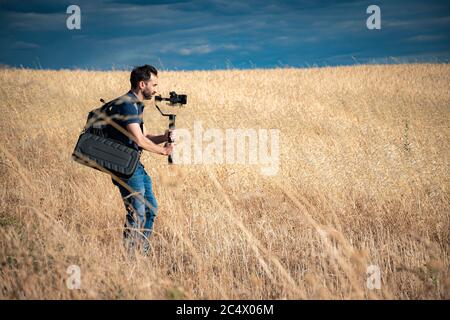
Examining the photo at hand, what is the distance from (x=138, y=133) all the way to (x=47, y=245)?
1235 mm

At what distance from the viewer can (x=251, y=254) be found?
152 inches

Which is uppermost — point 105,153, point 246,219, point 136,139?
point 136,139

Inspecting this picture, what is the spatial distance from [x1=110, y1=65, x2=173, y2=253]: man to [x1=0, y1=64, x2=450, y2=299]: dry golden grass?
0.64 feet

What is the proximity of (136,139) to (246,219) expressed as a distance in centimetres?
176

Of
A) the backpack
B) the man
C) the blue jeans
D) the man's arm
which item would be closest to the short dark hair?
the man

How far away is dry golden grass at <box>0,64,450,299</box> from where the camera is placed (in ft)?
9.96

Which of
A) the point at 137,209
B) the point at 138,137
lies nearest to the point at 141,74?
the point at 138,137

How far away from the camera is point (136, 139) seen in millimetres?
3576

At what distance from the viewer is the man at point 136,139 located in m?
3.57

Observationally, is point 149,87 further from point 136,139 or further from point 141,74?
point 136,139

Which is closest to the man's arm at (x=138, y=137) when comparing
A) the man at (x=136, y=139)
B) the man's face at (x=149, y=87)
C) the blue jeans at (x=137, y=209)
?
the man at (x=136, y=139)

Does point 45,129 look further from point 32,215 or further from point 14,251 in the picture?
point 14,251
